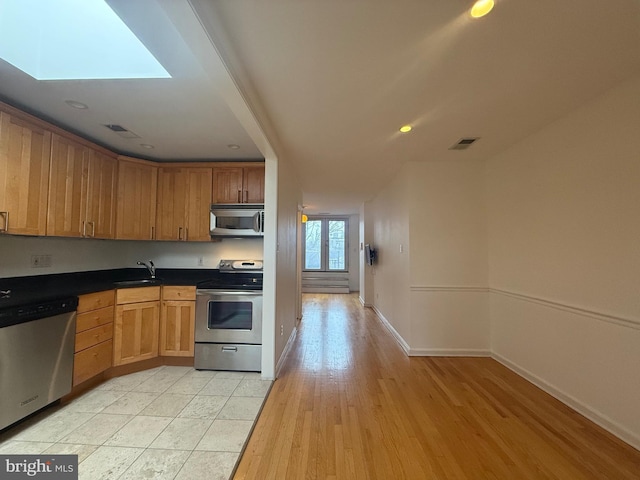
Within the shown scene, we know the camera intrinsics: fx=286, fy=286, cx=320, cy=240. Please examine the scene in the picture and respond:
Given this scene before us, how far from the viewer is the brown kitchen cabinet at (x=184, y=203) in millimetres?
3412

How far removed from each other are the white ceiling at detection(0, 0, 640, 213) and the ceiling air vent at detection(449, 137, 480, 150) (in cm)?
7

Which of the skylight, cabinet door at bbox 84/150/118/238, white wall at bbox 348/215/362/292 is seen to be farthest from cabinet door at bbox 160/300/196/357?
white wall at bbox 348/215/362/292

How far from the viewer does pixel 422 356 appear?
350 cm

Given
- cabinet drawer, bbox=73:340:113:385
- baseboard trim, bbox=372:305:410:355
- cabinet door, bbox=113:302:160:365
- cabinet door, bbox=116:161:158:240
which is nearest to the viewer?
cabinet drawer, bbox=73:340:113:385

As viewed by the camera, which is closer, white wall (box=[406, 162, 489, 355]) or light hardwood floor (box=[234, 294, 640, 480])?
light hardwood floor (box=[234, 294, 640, 480])

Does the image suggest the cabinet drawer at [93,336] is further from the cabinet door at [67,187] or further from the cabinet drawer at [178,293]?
the cabinet door at [67,187]

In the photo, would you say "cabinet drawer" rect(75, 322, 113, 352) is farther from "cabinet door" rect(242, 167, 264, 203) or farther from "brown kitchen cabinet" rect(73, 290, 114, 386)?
"cabinet door" rect(242, 167, 264, 203)

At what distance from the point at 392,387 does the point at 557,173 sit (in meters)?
2.44

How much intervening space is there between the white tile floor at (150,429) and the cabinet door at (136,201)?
61.3 inches

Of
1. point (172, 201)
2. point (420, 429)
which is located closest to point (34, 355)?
point (172, 201)

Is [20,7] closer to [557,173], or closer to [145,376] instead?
[145,376]

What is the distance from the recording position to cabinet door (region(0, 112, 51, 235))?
209 cm

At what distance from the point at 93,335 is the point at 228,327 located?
1163mm

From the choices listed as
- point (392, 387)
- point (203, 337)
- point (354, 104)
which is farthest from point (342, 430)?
point (354, 104)
